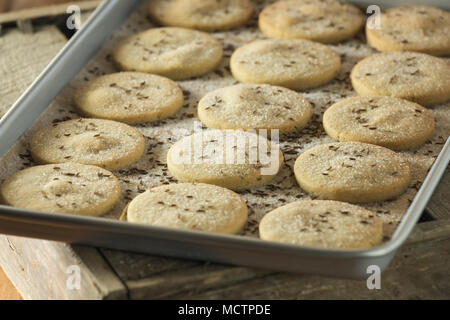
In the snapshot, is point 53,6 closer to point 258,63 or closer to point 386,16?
point 258,63

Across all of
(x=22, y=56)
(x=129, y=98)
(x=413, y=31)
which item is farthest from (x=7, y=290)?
(x=413, y=31)

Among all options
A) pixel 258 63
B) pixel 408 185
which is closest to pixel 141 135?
pixel 258 63

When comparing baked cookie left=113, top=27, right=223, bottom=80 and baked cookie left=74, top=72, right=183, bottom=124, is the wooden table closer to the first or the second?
baked cookie left=74, top=72, right=183, bottom=124

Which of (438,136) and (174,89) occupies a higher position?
(174,89)

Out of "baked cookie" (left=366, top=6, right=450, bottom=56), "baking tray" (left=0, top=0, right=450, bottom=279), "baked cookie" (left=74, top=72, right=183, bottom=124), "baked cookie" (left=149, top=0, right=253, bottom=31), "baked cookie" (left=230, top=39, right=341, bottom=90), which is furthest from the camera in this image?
"baked cookie" (left=149, top=0, right=253, bottom=31)

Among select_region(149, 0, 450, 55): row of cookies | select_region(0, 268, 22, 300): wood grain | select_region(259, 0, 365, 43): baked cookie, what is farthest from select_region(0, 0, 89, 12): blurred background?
select_region(0, 268, 22, 300): wood grain

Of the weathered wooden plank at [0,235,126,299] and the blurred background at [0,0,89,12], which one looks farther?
the blurred background at [0,0,89,12]

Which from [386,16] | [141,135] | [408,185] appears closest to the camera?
[408,185]
